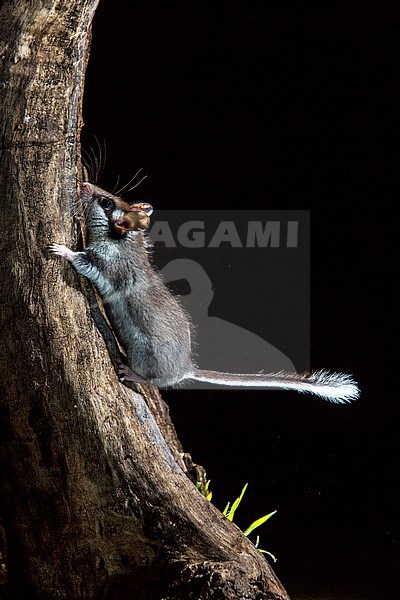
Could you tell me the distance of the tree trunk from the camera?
3.29m

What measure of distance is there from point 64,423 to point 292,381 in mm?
1210

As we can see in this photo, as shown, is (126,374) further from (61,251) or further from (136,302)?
(61,251)

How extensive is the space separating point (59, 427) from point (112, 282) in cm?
69

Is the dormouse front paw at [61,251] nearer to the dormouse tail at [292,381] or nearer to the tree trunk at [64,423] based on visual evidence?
the tree trunk at [64,423]

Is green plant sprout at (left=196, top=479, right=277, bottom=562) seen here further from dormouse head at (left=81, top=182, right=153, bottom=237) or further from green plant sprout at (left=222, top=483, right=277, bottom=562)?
dormouse head at (left=81, top=182, right=153, bottom=237)

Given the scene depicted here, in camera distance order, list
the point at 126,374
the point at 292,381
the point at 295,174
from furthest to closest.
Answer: the point at 295,174
the point at 292,381
the point at 126,374

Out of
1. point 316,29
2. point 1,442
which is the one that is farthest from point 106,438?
point 316,29

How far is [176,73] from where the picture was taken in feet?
15.4

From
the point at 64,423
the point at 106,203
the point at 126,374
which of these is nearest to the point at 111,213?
the point at 106,203

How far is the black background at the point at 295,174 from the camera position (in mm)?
4652

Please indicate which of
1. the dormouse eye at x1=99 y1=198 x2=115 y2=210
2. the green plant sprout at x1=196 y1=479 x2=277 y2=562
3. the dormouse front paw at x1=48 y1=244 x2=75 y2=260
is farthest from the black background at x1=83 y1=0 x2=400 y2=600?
the dormouse front paw at x1=48 y1=244 x2=75 y2=260

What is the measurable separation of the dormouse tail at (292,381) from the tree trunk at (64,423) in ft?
1.71

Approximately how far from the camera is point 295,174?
4836mm

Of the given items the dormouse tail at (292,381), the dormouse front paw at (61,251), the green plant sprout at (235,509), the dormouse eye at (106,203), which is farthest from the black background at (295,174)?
the dormouse front paw at (61,251)
